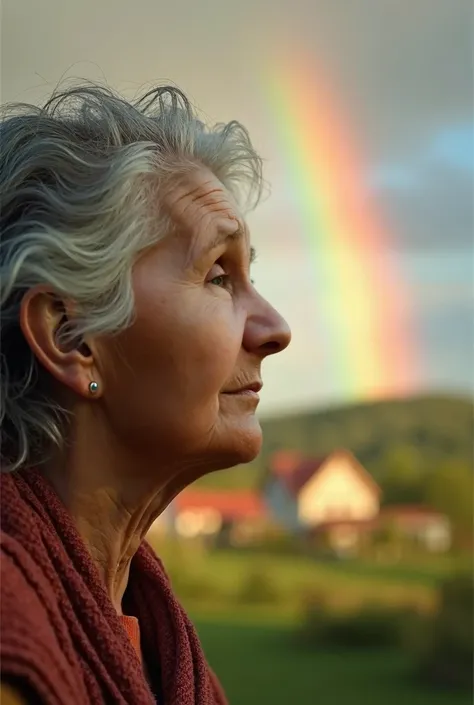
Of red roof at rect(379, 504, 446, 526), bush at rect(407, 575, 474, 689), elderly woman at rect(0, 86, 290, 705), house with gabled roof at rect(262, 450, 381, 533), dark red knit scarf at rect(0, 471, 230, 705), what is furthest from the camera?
red roof at rect(379, 504, 446, 526)

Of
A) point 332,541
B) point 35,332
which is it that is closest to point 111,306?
point 35,332

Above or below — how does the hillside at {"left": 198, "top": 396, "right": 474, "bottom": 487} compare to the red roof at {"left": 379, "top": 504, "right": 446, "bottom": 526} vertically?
above

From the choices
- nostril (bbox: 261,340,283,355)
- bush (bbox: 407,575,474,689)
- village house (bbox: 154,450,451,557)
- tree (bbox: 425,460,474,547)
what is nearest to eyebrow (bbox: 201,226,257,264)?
nostril (bbox: 261,340,283,355)

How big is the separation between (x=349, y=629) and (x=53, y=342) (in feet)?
11.1

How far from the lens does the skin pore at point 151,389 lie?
79cm

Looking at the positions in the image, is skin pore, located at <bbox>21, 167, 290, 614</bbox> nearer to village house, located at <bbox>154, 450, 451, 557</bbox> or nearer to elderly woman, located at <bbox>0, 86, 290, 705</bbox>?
elderly woman, located at <bbox>0, 86, 290, 705</bbox>

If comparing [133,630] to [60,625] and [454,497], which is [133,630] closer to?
[60,625]

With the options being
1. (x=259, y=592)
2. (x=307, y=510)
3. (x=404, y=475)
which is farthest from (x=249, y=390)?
(x=404, y=475)

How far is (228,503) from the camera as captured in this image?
392cm

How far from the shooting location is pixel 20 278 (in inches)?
31.1

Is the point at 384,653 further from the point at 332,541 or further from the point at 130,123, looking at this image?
the point at 130,123

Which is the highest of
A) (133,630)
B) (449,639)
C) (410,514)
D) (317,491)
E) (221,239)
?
(221,239)

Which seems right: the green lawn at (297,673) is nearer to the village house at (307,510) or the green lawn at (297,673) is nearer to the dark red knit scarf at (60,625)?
the village house at (307,510)

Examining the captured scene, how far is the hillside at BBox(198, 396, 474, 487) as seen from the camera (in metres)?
3.98
